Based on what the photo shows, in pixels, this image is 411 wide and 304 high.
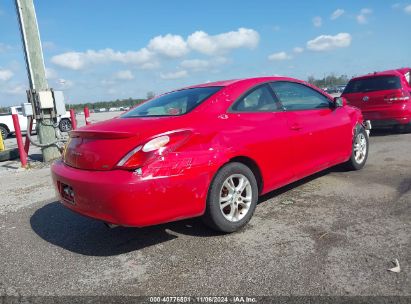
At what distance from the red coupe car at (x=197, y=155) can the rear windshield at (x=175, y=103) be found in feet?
0.06

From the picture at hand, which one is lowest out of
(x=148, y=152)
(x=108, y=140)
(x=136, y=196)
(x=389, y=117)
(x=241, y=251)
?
(x=241, y=251)

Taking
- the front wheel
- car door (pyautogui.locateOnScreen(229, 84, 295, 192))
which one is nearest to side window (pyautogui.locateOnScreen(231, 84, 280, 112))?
car door (pyautogui.locateOnScreen(229, 84, 295, 192))

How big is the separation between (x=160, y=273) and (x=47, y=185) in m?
4.12

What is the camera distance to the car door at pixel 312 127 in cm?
421

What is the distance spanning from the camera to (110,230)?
3.86 metres

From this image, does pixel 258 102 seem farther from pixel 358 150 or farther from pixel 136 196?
pixel 358 150

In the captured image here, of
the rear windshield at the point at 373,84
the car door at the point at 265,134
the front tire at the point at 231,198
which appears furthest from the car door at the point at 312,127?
the rear windshield at the point at 373,84

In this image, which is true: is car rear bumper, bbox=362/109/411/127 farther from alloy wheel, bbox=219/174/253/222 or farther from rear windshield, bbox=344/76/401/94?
alloy wheel, bbox=219/174/253/222

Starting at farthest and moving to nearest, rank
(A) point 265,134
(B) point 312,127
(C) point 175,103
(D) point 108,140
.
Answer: (B) point 312,127
(C) point 175,103
(A) point 265,134
(D) point 108,140

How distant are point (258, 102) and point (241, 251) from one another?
166 centimetres

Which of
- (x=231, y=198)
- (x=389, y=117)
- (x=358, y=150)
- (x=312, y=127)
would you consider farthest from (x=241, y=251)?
(x=389, y=117)

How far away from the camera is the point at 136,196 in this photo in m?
2.85

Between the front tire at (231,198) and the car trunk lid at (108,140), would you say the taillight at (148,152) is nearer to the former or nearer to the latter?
the car trunk lid at (108,140)

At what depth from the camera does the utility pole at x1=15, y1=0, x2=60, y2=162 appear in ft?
26.9
